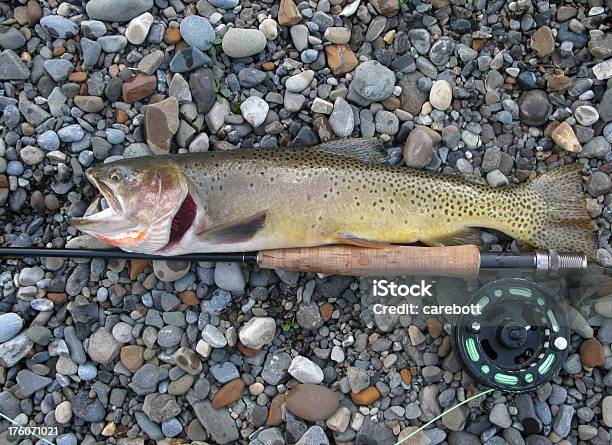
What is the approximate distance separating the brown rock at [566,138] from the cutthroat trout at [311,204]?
166mm

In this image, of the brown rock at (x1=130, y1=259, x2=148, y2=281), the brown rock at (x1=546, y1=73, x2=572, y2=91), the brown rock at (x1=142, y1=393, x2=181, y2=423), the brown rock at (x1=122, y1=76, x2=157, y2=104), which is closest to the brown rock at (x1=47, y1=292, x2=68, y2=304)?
Answer: the brown rock at (x1=130, y1=259, x2=148, y2=281)

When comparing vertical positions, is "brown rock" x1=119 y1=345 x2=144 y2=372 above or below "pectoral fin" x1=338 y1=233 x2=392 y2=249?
below

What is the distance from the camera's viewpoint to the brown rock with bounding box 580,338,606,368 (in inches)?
120

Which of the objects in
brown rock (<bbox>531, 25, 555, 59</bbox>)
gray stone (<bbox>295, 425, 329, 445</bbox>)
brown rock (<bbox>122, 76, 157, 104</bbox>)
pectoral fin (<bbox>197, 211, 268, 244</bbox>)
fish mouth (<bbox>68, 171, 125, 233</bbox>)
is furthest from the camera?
brown rock (<bbox>531, 25, 555, 59</bbox>)

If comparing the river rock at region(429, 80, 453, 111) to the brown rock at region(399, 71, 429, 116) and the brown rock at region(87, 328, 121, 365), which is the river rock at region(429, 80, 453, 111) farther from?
the brown rock at region(87, 328, 121, 365)

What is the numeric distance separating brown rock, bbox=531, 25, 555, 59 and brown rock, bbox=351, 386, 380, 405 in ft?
7.47

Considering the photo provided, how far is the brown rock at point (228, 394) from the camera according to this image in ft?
10.1

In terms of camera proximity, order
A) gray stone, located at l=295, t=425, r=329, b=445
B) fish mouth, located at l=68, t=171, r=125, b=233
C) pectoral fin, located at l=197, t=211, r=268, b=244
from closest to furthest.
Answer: fish mouth, located at l=68, t=171, r=125, b=233 < pectoral fin, located at l=197, t=211, r=268, b=244 < gray stone, located at l=295, t=425, r=329, b=445

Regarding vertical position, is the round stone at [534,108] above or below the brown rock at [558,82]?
below

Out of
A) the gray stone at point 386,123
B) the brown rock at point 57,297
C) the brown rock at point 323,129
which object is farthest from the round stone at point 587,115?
the brown rock at point 57,297

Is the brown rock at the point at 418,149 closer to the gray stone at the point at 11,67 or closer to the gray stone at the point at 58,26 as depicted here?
the gray stone at the point at 58,26

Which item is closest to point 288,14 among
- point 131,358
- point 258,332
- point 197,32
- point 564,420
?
point 197,32

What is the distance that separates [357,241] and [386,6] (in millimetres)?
1452

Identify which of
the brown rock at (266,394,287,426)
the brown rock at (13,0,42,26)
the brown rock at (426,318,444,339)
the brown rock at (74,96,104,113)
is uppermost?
the brown rock at (13,0,42,26)
